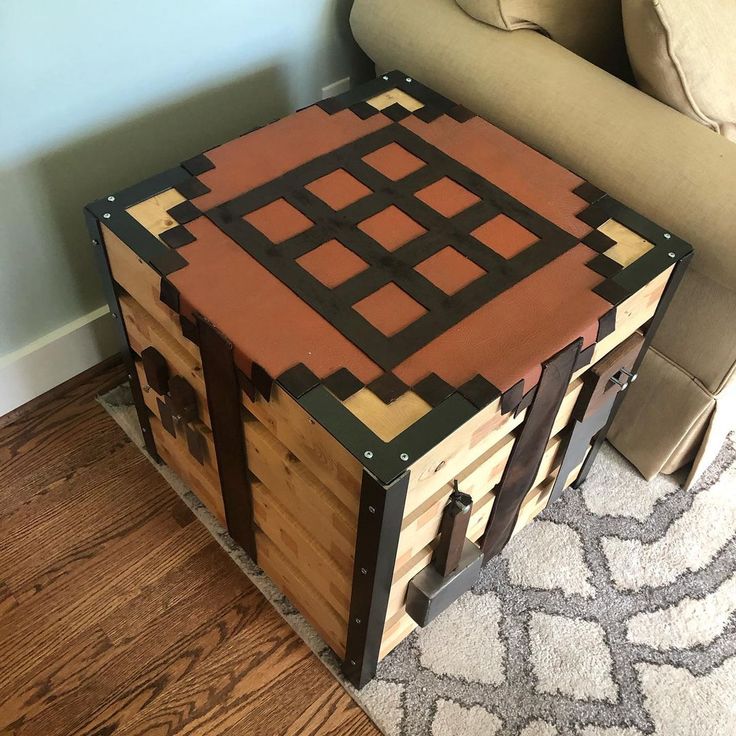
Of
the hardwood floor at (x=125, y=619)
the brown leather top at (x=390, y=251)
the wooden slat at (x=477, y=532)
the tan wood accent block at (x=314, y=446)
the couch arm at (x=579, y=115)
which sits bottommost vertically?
the hardwood floor at (x=125, y=619)

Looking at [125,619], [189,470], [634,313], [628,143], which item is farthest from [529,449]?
[125,619]

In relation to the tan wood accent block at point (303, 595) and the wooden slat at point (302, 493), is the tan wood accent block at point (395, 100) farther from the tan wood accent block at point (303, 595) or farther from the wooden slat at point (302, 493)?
the tan wood accent block at point (303, 595)

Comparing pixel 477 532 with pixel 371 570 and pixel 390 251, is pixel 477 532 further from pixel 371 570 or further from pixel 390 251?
pixel 390 251

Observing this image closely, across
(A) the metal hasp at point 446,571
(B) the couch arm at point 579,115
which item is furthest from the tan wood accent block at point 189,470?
(B) the couch arm at point 579,115

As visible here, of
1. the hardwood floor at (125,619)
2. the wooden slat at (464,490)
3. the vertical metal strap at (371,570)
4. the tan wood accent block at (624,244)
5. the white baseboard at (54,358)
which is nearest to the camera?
the vertical metal strap at (371,570)

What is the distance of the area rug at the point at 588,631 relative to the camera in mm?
1095

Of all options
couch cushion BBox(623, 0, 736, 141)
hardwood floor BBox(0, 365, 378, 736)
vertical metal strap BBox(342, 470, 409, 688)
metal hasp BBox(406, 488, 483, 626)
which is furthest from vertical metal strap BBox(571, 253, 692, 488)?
hardwood floor BBox(0, 365, 378, 736)

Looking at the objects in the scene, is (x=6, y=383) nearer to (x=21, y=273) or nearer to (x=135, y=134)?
(x=21, y=273)

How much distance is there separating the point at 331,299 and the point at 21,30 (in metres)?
0.57

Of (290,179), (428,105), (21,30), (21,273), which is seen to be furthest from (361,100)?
(21,273)

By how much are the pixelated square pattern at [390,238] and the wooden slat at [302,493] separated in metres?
0.18

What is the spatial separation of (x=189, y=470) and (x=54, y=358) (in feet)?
1.19

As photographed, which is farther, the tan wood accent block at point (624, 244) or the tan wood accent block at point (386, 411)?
the tan wood accent block at point (624, 244)

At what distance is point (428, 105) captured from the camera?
3.71 ft
